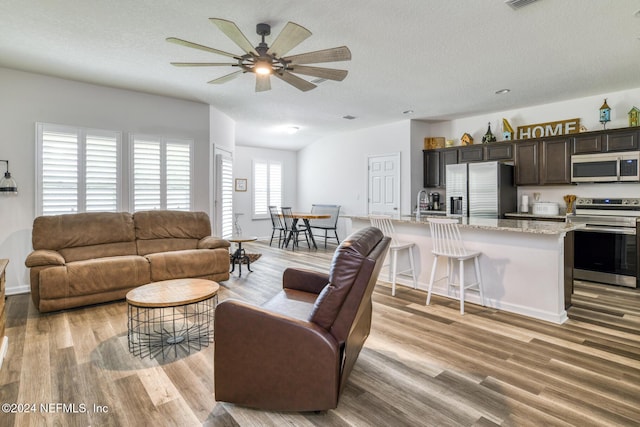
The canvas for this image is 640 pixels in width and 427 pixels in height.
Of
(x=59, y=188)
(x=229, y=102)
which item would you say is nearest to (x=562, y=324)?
(x=229, y=102)

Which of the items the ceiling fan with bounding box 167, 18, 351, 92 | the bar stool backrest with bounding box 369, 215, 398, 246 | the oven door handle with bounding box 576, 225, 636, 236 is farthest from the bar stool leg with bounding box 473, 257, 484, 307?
the ceiling fan with bounding box 167, 18, 351, 92

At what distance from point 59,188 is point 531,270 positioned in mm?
5702

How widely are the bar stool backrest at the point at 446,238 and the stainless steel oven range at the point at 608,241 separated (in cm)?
217

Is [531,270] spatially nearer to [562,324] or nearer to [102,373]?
[562,324]

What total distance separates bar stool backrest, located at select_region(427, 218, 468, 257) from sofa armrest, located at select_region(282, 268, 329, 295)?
1.57 m

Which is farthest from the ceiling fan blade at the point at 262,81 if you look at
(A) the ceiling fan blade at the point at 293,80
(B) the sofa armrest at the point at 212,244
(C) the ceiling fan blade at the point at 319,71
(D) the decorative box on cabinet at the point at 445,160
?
(D) the decorative box on cabinet at the point at 445,160

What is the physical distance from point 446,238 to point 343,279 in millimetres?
2302

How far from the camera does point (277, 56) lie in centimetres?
275

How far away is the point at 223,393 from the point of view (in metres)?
1.86

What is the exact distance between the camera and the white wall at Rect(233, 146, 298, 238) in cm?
871

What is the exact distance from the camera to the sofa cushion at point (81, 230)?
12.3 feet

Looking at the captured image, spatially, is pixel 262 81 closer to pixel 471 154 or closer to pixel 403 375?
pixel 403 375

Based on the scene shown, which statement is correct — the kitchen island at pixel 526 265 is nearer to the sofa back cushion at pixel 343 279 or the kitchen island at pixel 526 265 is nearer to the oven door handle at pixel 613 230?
the oven door handle at pixel 613 230

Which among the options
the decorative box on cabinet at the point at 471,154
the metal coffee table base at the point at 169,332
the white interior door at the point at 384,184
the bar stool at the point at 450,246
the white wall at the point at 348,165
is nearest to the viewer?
the metal coffee table base at the point at 169,332
